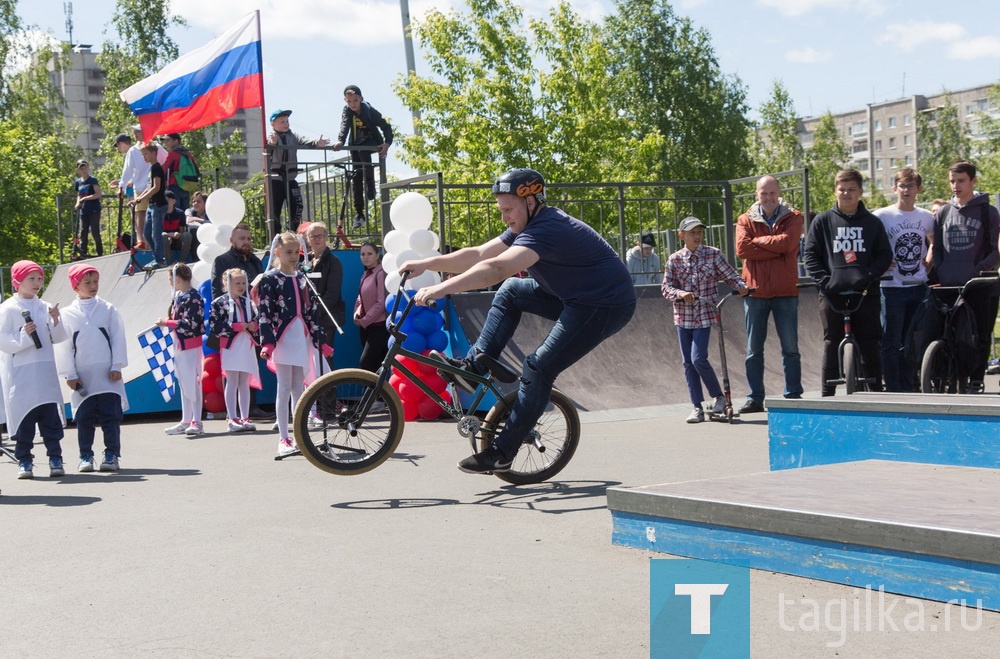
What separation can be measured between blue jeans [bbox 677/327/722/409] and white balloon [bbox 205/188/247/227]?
6.32 metres

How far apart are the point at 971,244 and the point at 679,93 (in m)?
47.3

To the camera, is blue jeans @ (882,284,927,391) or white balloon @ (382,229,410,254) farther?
white balloon @ (382,229,410,254)

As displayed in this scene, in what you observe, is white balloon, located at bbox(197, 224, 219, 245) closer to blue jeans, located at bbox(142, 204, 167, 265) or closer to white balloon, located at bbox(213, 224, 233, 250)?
white balloon, located at bbox(213, 224, 233, 250)

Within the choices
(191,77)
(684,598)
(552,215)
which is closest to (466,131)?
(191,77)

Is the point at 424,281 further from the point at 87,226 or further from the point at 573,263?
the point at 87,226

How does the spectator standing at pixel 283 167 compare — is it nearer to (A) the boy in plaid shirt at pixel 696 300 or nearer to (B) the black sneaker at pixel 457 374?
(A) the boy in plaid shirt at pixel 696 300

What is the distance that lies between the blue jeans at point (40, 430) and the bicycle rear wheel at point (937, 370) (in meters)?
7.30

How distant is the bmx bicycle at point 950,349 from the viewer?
10.1 metres

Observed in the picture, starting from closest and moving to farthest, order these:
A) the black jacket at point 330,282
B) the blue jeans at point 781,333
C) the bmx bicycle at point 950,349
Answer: the bmx bicycle at point 950,349 < the blue jeans at point 781,333 < the black jacket at point 330,282

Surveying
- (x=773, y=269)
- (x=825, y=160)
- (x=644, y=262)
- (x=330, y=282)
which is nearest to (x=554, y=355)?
(x=773, y=269)

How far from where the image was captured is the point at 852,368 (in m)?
9.55

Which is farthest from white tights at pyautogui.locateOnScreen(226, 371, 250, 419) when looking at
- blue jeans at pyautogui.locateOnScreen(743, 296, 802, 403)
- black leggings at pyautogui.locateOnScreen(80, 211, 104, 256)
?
black leggings at pyautogui.locateOnScreen(80, 211, 104, 256)

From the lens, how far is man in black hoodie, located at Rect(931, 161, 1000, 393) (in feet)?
34.1

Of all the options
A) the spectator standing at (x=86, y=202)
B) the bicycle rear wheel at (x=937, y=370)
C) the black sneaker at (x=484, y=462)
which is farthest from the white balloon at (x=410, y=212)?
the spectator standing at (x=86, y=202)
